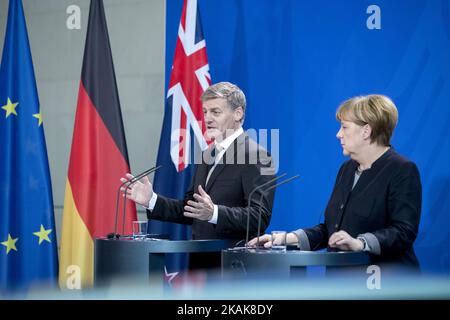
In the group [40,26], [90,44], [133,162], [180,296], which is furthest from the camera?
[40,26]

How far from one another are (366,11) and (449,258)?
151cm

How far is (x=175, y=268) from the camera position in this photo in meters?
3.66

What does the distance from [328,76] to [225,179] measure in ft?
4.80

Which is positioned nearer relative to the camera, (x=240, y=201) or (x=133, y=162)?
(x=240, y=201)

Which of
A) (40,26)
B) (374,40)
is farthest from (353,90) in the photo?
(40,26)

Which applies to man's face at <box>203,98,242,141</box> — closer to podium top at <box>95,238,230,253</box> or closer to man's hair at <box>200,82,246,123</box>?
man's hair at <box>200,82,246,123</box>

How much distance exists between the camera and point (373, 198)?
2170mm

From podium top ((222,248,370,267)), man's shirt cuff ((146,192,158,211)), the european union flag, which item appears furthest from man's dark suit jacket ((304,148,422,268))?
the european union flag

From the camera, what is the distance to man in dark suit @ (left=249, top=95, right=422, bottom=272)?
2.05 metres

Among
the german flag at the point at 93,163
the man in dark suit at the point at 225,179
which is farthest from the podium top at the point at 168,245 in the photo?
the german flag at the point at 93,163

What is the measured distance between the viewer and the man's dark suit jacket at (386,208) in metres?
2.07

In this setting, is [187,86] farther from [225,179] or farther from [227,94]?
[225,179]
